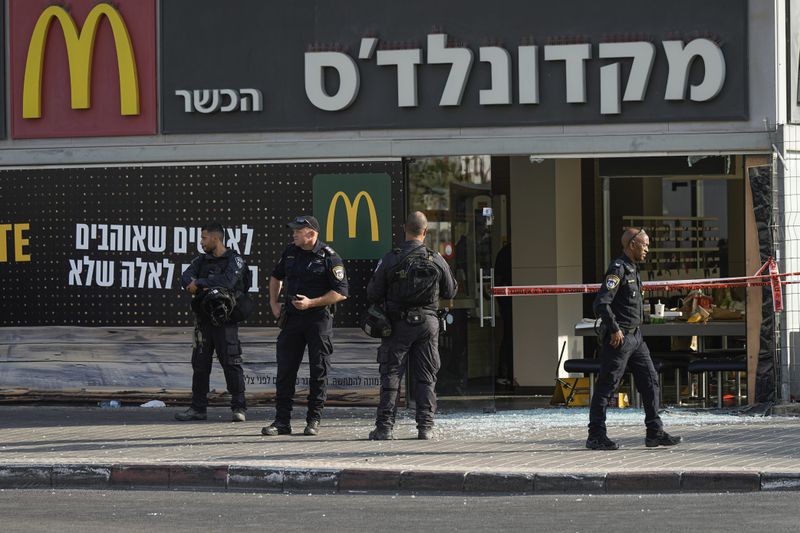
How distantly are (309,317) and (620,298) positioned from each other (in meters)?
2.75

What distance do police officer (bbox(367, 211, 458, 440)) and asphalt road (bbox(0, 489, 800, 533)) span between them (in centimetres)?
213

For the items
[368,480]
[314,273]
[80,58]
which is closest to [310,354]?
[314,273]

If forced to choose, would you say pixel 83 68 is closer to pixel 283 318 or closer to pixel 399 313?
pixel 283 318

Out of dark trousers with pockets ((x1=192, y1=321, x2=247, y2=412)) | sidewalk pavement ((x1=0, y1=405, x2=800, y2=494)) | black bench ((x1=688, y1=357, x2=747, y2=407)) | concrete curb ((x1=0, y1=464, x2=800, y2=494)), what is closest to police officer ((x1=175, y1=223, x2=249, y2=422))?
dark trousers with pockets ((x1=192, y1=321, x2=247, y2=412))

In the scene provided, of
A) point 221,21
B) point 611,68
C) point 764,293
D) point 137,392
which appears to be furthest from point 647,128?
point 137,392

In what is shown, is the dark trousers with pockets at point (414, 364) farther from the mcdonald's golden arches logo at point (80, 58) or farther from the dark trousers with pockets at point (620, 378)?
the mcdonald's golden arches logo at point (80, 58)

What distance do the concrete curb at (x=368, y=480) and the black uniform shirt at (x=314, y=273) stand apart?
236cm

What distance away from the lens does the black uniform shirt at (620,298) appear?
36.8ft

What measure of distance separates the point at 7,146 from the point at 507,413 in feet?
19.8

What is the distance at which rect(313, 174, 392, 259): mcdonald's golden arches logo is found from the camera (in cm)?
1439

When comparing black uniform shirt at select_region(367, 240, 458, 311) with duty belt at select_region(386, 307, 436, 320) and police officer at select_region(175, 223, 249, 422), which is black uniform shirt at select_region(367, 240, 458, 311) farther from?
police officer at select_region(175, 223, 249, 422)

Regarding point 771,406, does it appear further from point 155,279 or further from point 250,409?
point 155,279

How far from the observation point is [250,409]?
578 inches

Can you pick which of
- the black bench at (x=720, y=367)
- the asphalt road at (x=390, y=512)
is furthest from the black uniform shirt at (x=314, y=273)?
the black bench at (x=720, y=367)
